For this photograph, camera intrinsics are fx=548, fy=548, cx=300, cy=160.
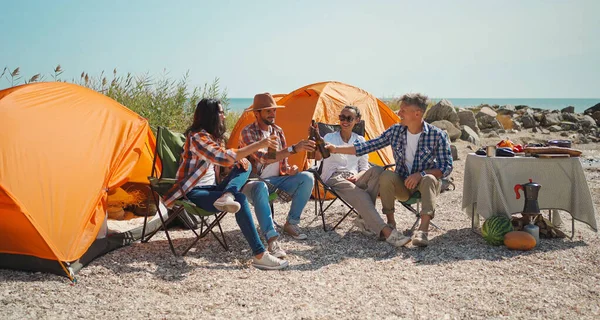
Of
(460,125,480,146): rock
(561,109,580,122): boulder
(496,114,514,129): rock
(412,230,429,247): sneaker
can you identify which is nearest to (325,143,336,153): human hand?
(412,230,429,247): sneaker

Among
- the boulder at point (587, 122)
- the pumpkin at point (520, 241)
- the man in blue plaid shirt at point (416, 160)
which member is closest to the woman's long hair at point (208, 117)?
the man in blue plaid shirt at point (416, 160)

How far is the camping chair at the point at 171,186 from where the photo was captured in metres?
3.88

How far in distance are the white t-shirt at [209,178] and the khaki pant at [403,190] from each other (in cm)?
136

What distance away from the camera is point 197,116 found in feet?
12.9

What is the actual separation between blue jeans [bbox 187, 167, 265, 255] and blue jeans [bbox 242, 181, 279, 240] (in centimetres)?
8

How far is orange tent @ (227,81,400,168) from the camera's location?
6.34 metres

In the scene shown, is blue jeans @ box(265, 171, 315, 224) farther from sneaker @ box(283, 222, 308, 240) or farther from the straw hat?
the straw hat

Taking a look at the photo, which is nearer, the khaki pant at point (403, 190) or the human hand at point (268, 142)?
the human hand at point (268, 142)

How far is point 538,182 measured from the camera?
4.45 m

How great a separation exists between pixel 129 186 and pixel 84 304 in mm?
2013

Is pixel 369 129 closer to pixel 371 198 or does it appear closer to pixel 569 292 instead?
pixel 371 198

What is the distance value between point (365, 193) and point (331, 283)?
1.27 m

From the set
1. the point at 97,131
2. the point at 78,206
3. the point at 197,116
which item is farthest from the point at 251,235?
the point at 97,131

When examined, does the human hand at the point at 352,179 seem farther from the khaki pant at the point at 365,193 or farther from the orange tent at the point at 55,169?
the orange tent at the point at 55,169
